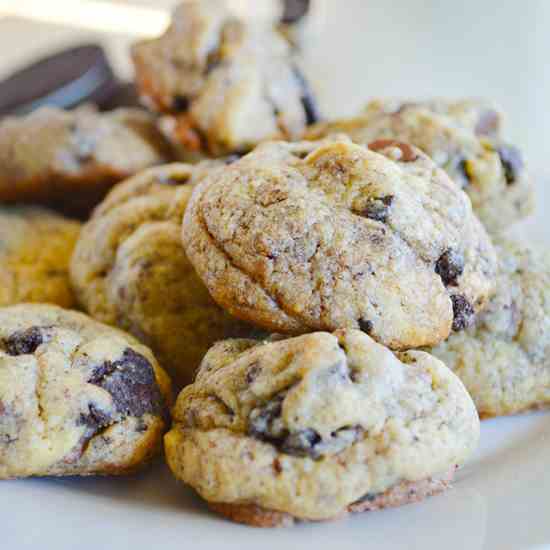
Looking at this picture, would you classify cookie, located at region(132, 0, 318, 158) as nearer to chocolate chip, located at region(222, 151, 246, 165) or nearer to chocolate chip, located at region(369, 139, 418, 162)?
chocolate chip, located at region(222, 151, 246, 165)

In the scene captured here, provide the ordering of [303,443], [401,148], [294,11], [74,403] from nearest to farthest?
1. [303,443]
2. [74,403]
3. [401,148]
4. [294,11]

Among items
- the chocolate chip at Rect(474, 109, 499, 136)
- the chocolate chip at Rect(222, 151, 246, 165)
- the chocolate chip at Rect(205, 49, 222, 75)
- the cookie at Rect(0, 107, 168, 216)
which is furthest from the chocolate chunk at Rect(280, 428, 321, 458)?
the chocolate chip at Rect(205, 49, 222, 75)

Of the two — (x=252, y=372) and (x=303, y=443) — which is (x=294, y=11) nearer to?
A: (x=252, y=372)

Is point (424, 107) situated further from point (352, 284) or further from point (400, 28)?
point (400, 28)

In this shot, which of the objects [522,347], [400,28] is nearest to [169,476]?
[522,347]

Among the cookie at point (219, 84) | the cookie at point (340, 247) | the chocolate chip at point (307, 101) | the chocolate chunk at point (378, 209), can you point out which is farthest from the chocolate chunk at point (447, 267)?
the chocolate chip at point (307, 101)

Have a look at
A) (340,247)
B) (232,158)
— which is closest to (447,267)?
(340,247)

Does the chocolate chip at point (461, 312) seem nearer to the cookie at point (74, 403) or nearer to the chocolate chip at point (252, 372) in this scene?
the chocolate chip at point (252, 372)
